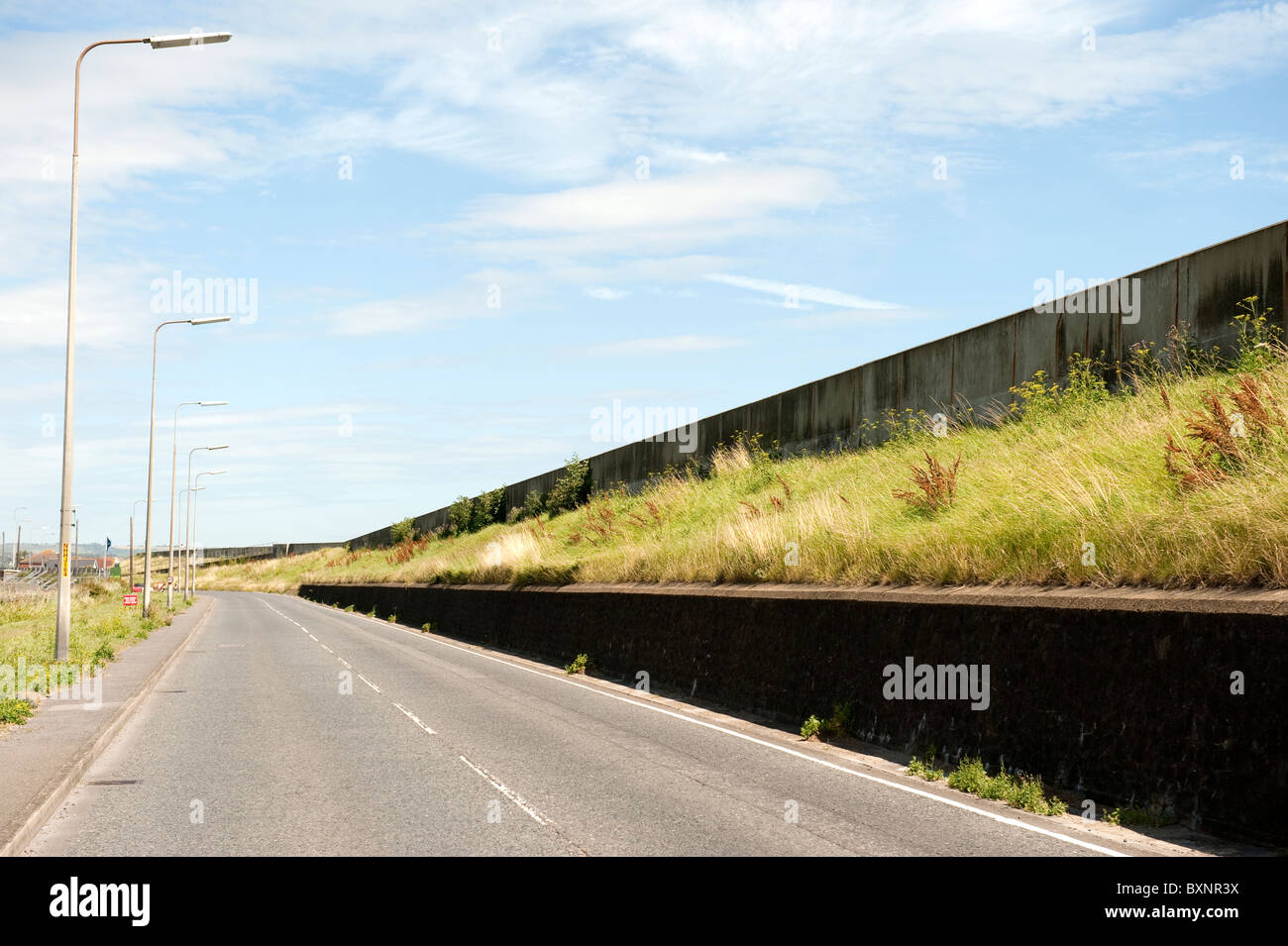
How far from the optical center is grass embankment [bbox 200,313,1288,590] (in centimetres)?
947

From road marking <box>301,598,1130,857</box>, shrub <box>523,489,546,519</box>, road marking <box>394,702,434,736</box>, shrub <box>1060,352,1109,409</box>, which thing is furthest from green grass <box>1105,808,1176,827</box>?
shrub <box>523,489,546,519</box>

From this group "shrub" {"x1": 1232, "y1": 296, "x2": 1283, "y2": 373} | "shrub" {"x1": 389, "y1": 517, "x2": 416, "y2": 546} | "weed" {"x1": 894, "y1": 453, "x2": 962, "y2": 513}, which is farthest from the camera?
"shrub" {"x1": 389, "y1": 517, "x2": 416, "y2": 546}

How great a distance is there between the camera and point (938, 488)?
15875 millimetres

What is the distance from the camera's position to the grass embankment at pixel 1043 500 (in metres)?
9.47

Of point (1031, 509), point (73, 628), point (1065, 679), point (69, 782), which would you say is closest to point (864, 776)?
point (1065, 679)

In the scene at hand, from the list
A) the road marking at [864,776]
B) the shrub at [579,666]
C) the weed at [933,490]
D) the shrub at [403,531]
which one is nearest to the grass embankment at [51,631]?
the road marking at [864,776]

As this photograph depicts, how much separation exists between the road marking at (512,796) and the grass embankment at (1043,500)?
5541mm

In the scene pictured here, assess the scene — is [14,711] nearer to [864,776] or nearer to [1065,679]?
[864,776]

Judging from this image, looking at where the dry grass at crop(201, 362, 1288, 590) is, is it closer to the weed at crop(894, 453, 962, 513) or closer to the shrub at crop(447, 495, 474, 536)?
the weed at crop(894, 453, 962, 513)

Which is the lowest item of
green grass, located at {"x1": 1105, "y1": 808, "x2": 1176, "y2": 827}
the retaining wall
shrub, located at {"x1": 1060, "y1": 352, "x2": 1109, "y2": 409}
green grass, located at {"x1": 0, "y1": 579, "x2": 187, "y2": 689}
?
green grass, located at {"x1": 0, "y1": 579, "x2": 187, "y2": 689}

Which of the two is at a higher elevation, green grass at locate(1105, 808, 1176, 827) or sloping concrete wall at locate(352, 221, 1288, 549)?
sloping concrete wall at locate(352, 221, 1288, 549)
